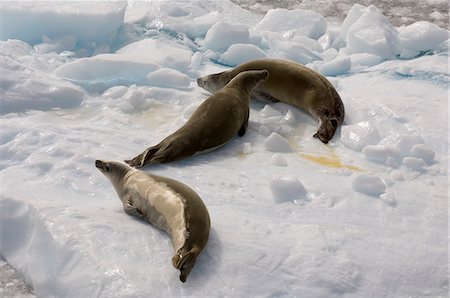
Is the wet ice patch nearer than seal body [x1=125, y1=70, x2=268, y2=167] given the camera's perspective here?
No

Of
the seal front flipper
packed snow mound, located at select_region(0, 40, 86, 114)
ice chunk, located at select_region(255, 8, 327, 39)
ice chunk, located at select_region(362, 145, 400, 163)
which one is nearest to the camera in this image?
ice chunk, located at select_region(362, 145, 400, 163)

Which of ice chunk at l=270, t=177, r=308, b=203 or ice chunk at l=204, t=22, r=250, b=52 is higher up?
ice chunk at l=270, t=177, r=308, b=203

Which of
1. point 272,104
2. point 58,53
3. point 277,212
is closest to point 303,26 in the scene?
point 272,104

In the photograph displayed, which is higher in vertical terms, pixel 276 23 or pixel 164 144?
pixel 164 144

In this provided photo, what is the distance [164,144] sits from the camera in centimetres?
308

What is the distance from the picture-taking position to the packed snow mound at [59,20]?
14.9 feet

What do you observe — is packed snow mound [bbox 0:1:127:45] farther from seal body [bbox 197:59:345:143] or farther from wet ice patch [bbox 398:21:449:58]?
wet ice patch [bbox 398:21:449:58]

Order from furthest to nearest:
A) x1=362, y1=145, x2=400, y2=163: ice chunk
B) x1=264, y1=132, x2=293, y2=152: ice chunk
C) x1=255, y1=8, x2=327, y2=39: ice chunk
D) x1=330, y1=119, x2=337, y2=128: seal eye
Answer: x1=255, y1=8, x2=327, y2=39: ice chunk → x1=330, y1=119, x2=337, y2=128: seal eye → x1=264, y1=132, x2=293, y2=152: ice chunk → x1=362, y1=145, x2=400, y2=163: ice chunk

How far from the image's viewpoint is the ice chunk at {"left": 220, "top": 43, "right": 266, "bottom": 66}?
4539mm

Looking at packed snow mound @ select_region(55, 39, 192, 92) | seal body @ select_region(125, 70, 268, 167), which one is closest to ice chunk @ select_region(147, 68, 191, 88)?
packed snow mound @ select_region(55, 39, 192, 92)

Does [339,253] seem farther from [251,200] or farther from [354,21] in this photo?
[354,21]

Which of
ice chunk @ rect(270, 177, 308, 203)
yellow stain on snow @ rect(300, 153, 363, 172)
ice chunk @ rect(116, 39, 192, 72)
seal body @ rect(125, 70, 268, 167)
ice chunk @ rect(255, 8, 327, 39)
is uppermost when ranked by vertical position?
ice chunk @ rect(270, 177, 308, 203)

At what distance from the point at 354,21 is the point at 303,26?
0.43 metres

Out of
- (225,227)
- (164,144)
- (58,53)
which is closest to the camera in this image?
(225,227)
